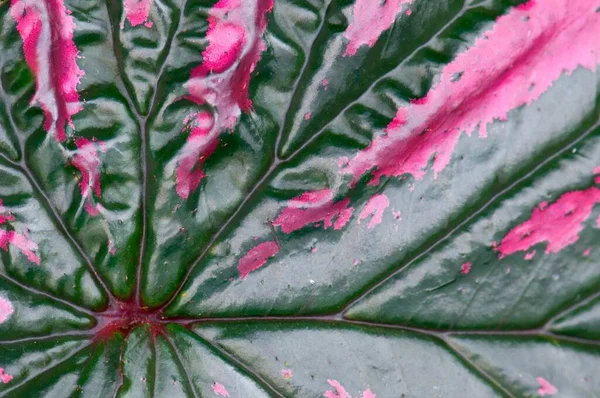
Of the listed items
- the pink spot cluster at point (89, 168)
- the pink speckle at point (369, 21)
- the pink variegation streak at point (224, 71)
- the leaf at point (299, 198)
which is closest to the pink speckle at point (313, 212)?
the leaf at point (299, 198)

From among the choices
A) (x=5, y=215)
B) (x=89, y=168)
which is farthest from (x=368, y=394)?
(x=5, y=215)

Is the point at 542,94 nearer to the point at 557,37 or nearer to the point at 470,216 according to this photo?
the point at 557,37

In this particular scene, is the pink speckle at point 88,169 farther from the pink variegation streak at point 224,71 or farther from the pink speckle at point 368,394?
the pink speckle at point 368,394

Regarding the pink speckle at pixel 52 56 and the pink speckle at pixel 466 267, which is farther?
the pink speckle at pixel 52 56

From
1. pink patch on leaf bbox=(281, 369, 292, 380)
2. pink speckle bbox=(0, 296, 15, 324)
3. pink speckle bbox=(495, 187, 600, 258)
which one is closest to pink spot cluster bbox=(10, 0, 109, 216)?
pink speckle bbox=(0, 296, 15, 324)

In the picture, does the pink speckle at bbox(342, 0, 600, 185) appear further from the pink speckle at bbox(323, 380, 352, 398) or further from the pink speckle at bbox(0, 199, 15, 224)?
the pink speckle at bbox(0, 199, 15, 224)
